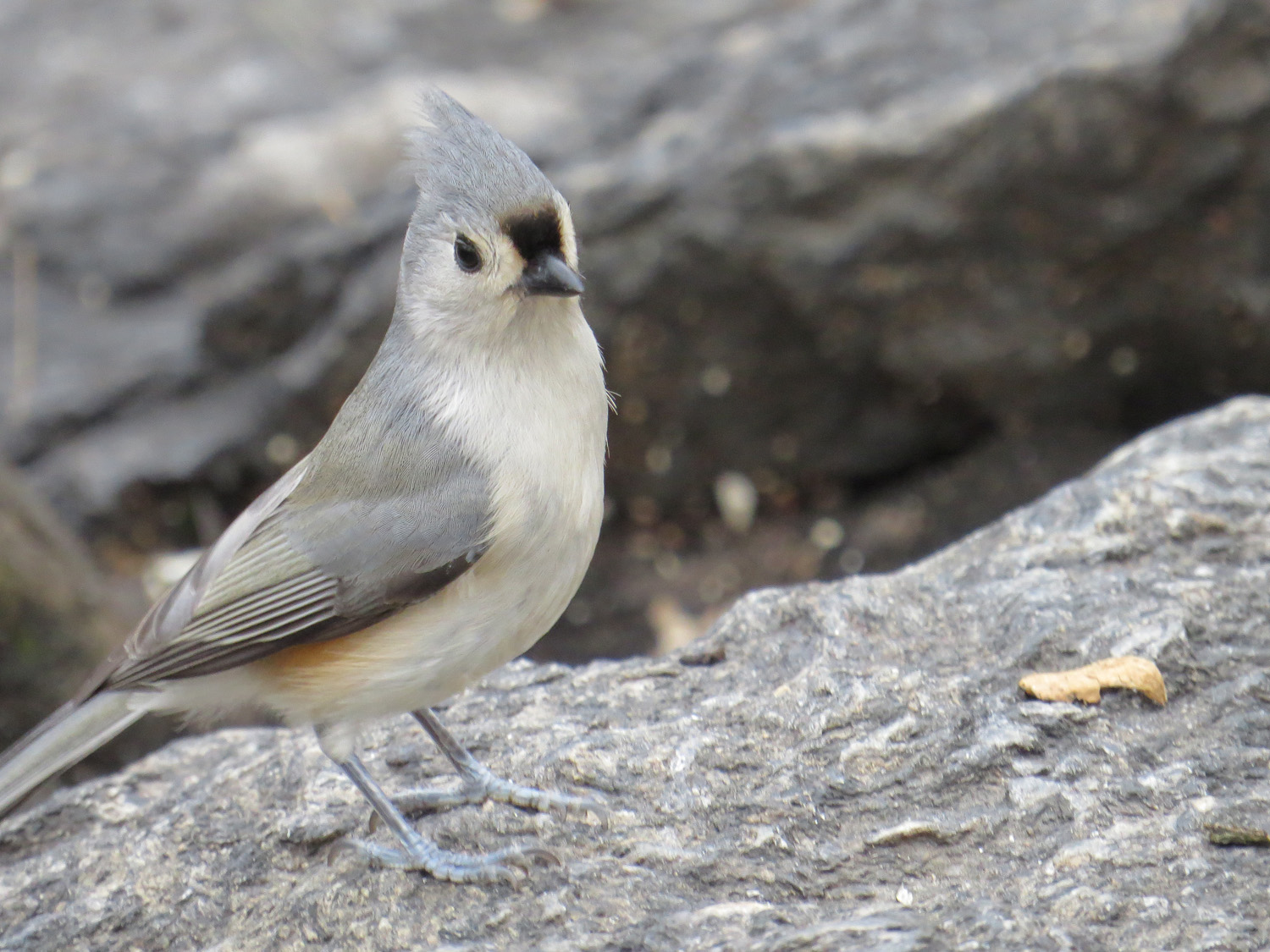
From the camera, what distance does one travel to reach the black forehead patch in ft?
10.1

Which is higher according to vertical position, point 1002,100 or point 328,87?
point 328,87

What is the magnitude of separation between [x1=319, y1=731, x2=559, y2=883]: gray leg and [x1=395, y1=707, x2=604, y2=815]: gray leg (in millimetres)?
158

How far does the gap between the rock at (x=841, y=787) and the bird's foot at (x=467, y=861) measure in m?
0.03

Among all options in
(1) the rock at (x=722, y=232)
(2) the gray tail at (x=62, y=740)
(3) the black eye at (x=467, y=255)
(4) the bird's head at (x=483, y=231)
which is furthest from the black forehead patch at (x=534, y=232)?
(1) the rock at (x=722, y=232)

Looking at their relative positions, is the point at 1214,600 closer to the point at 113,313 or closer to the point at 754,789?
the point at 754,789

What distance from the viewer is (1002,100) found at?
550 cm

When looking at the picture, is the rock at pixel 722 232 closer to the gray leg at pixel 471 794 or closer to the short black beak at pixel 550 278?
the short black beak at pixel 550 278

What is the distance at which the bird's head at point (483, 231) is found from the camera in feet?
10.1

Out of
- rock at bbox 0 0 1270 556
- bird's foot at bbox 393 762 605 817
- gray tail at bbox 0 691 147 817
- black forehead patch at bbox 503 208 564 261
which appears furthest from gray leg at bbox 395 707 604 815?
rock at bbox 0 0 1270 556

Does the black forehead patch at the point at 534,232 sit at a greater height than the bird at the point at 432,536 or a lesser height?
greater

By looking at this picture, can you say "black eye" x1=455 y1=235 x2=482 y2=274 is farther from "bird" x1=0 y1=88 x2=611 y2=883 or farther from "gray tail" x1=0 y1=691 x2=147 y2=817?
"gray tail" x1=0 y1=691 x2=147 y2=817

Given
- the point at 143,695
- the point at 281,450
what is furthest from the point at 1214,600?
the point at 281,450

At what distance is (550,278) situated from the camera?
3064 millimetres

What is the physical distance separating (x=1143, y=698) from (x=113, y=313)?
226 inches
